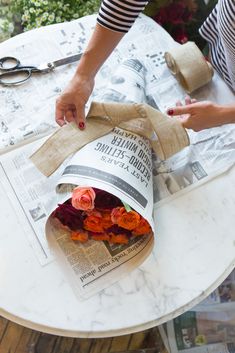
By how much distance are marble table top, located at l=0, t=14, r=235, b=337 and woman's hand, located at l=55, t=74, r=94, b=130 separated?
19 cm

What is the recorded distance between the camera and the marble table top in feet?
2.32

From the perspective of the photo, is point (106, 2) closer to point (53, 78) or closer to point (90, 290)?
point (53, 78)

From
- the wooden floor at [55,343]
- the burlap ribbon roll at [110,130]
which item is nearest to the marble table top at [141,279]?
the burlap ribbon roll at [110,130]

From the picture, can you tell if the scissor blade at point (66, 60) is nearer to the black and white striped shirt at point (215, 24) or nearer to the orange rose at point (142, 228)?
the black and white striped shirt at point (215, 24)

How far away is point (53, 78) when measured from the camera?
0.93 m

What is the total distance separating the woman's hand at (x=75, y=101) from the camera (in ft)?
2.66

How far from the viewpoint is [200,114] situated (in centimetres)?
79

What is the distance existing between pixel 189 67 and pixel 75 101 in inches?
10.6

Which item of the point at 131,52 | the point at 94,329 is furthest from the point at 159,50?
the point at 94,329

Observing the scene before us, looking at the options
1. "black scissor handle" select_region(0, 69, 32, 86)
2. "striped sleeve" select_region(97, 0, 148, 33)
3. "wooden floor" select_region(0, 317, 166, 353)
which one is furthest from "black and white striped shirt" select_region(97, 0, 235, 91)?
"wooden floor" select_region(0, 317, 166, 353)

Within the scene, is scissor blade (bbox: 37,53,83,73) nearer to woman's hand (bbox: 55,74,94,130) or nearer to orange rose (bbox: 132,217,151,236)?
woman's hand (bbox: 55,74,94,130)

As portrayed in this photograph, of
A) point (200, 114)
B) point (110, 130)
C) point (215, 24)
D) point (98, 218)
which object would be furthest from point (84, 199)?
point (215, 24)

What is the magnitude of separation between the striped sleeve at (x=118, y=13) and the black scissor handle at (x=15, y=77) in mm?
221

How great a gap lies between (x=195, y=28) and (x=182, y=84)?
1.71 feet
